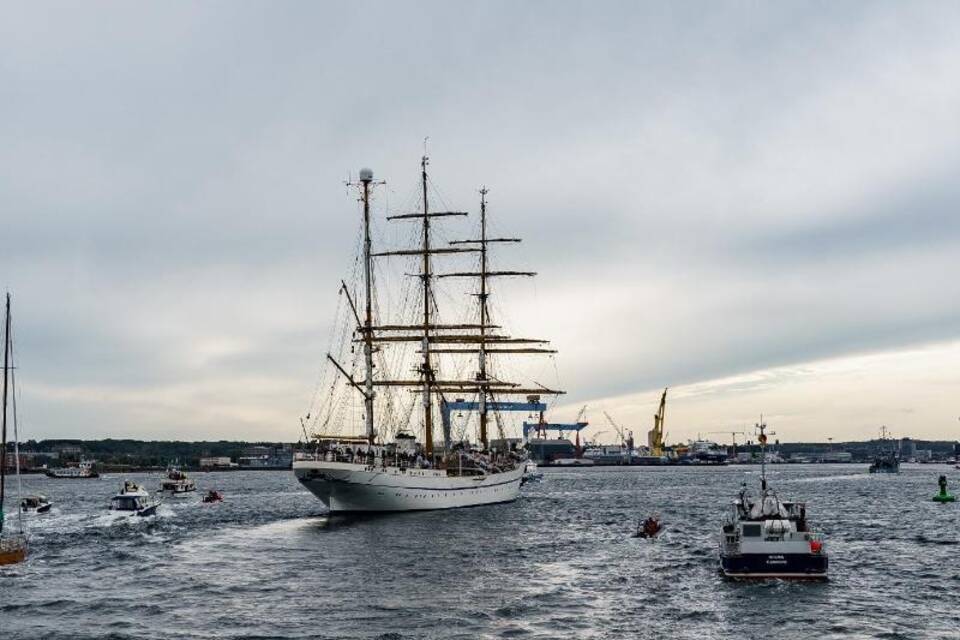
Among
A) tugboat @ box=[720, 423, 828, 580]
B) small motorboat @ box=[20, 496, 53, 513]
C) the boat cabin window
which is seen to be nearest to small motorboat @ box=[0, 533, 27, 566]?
the boat cabin window

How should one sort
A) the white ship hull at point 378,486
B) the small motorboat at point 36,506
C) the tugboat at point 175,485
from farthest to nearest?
the tugboat at point 175,485 < the small motorboat at point 36,506 < the white ship hull at point 378,486

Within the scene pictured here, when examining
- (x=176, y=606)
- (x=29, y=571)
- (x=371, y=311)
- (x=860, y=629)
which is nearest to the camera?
(x=860, y=629)

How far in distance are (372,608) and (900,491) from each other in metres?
146

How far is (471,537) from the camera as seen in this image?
255 ft

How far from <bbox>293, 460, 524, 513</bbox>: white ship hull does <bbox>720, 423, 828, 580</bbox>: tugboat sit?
162 feet

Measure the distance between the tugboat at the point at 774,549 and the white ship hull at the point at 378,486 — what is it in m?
49.3

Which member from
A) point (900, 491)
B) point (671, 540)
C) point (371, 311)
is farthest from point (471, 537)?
point (900, 491)

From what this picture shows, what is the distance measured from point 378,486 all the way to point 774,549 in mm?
52643

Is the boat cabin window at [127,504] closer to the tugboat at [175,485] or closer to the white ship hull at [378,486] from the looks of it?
the white ship hull at [378,486]

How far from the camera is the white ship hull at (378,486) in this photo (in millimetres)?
93438

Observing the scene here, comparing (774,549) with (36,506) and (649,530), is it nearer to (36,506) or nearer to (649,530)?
(649,530)

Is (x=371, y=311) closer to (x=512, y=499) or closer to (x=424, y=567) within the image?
(x=512, y=499)

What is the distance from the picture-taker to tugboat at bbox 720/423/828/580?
162ft

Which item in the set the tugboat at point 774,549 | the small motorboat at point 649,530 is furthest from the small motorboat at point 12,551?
the small motorboat at point 649,530
